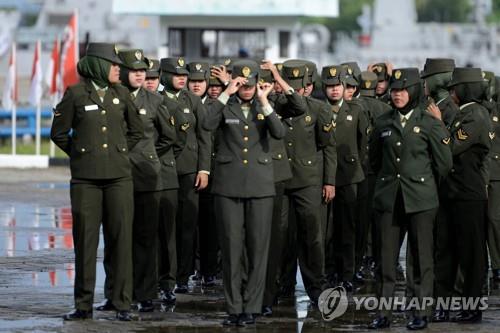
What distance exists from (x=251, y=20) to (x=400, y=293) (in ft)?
111

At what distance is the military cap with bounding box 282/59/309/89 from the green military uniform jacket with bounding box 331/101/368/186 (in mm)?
1434

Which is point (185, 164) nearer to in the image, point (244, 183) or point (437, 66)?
point (244, 183)

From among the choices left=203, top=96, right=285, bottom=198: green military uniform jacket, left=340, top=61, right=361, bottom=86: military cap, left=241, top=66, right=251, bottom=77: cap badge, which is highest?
left=241, top=66, right=251, bottom=77: cap badge

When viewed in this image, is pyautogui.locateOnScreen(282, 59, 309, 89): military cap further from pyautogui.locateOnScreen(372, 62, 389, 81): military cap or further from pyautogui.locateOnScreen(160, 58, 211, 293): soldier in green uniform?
pyautogui.locateOnScreen(372, 62, 389, 81): military cap

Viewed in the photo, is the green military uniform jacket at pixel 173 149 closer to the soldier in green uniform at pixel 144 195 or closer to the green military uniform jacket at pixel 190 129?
the green military uniform jacket at pixel 190 129

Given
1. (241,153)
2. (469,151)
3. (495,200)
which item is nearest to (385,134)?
(469,151)

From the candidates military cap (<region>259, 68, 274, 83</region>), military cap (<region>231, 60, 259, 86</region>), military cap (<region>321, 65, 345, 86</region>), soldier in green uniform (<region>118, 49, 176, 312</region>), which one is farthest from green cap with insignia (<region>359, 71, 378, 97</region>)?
military cap (<region>231, 60, 259, 86</region>)

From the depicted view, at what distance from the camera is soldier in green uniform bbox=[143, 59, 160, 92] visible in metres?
14.4

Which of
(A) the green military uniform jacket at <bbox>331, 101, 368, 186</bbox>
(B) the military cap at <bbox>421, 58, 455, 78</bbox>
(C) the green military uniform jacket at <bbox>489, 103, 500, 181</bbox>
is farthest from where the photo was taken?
(C) the green military uniform jacket at <bbox>489, 103, 500, 181</bbox>

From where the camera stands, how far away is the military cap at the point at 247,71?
1269 cm

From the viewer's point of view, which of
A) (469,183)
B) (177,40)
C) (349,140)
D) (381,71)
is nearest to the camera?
(469,183)

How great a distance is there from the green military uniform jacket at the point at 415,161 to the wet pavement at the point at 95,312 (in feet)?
3.34

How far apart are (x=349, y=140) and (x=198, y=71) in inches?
63.9

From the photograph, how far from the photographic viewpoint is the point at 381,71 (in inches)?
683
